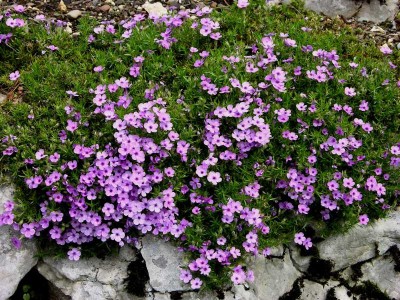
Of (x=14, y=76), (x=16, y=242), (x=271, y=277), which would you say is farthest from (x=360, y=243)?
(x=14, y=76)

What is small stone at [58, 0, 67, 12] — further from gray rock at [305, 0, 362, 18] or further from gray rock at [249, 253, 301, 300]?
gray rock at [249, 253, 301, 300]

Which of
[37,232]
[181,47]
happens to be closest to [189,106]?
[181,47]

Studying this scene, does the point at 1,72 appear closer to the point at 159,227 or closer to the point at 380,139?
the point at 159,227

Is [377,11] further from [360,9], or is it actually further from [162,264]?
[162,264]

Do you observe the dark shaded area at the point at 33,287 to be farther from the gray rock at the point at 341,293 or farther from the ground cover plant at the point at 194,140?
the gray rock at the point at 341,293

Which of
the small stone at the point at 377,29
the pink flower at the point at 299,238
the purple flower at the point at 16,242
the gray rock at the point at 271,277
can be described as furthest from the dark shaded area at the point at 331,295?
the small stone at the point at 377,29

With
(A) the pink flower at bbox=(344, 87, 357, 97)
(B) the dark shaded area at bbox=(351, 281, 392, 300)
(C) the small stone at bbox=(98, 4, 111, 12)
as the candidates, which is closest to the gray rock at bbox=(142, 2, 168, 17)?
(C) the small stone at bbox=(98, 4, 111, 12)
